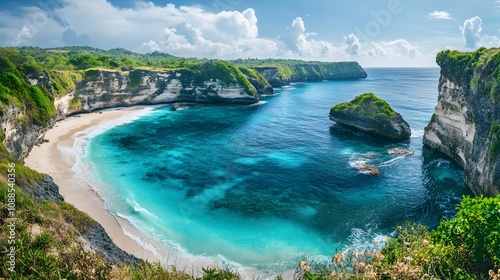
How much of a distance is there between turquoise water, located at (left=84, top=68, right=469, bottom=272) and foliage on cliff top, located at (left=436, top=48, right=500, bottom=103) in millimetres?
13080

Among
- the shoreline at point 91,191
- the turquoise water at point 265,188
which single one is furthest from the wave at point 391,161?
the shoreline at point 91,191

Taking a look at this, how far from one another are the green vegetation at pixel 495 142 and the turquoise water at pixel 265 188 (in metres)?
7.19

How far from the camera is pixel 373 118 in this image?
6266cm

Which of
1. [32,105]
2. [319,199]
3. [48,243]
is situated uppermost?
[32,105]

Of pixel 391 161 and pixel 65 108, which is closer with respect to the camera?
pixel 391 161

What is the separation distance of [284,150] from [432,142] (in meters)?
27.4

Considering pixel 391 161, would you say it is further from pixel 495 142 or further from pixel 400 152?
pixel 495 142

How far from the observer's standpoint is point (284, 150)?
54.9 m

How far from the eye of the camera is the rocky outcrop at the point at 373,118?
6016cm

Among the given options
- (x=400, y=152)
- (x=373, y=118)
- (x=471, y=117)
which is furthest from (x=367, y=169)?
(x=373, y=118)

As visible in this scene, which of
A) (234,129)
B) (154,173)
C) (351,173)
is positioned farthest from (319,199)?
(234,129)

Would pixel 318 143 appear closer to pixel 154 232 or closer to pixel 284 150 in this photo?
pixel 284 150

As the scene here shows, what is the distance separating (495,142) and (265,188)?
87.3 ft

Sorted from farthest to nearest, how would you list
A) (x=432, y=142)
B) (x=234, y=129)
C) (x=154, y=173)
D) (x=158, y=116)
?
(x=158, y=116), (x=234, y=129), (x=432, y=142), (x=154, y=173)
